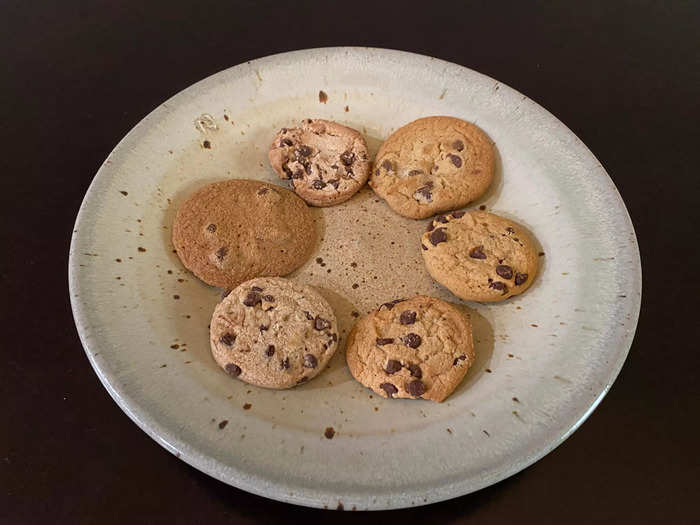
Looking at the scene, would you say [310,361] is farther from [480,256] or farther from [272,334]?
[480,256]

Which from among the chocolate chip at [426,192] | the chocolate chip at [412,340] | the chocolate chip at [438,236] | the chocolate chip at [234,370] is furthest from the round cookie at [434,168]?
the chocolate chip at [234,370]

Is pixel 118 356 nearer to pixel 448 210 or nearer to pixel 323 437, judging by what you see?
pixel 323 437

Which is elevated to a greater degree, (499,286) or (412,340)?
(499,286)

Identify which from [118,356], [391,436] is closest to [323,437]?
[391,436]

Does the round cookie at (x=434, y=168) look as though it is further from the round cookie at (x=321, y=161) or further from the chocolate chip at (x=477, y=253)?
the chocolate chip at (x=477, y=253)

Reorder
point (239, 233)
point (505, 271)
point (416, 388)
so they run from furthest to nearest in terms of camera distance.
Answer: point (239, 233)
point (505, 271)
point (416, 388)

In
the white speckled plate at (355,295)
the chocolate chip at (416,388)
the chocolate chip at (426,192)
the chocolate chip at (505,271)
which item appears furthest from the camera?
the chocolate chip at (426,192)

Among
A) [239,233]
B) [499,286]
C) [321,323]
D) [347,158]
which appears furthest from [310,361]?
[347,158]
